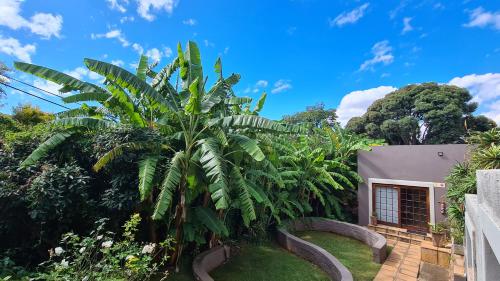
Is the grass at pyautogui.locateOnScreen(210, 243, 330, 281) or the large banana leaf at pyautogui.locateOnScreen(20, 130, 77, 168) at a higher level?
the large banana leaf at pyautogui.locateOnScreen(20, 130, 77, 168)

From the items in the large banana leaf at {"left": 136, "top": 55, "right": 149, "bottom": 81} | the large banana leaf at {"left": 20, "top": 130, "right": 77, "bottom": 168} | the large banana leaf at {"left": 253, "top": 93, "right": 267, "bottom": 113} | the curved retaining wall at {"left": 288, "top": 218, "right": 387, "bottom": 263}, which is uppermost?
the large banana leaf at {"left": 136, "top": 55, "right": 149, "bottom": 81}

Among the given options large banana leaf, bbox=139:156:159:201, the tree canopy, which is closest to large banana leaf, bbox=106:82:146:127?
→ large banana leaf, bbox=139:156:159:201

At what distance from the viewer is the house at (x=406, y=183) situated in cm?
1002

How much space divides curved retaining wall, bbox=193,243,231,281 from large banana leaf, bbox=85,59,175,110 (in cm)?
405

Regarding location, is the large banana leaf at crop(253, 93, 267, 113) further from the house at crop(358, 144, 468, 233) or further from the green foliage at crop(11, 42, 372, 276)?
the house at crop(358, 144, 468, 233)

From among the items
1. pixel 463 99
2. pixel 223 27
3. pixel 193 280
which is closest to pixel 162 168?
pixel 193 280

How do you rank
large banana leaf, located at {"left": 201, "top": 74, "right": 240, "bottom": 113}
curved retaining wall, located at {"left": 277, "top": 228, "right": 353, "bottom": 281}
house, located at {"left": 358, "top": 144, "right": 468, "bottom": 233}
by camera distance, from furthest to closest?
1. house, located at {"left": 358, "top": 144, "right": 468, "bottom": 233}
2. curved retaining wall, located at {"left": 277, "top": 228, "right": 353, "bottom": 281}
3. large banana leaf, located at {"left": 201, "top": 74, "right": 240, "bottom": 113}

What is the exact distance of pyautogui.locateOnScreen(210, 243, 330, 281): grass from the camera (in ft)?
22.1

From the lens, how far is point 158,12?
30.2ft

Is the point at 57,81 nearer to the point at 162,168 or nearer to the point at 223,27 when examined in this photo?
the point at 162,168

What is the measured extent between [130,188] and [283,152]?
698 centimetres

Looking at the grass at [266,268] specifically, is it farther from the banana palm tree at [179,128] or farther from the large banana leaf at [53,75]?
the large banana leaf at [53,75]

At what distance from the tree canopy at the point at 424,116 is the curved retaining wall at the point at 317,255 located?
59.8ft

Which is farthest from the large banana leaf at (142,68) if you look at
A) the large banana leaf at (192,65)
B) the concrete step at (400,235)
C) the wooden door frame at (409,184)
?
the concrete step at (400,235)
